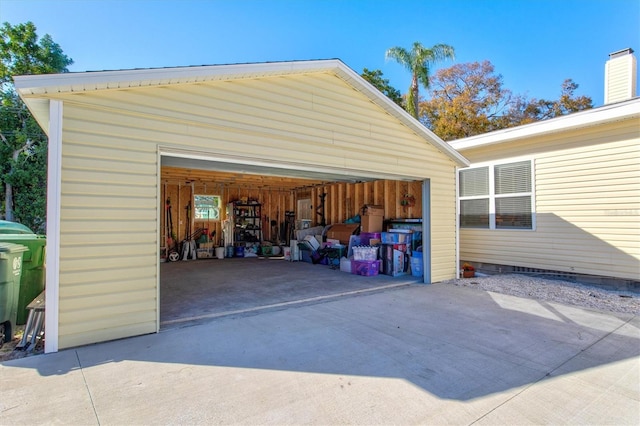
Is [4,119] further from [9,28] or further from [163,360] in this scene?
[163,360]

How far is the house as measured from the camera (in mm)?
6047

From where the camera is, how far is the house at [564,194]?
19.8ft

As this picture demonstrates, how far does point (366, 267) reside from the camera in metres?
7.59

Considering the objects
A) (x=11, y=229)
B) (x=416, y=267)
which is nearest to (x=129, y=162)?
(x=11, y=229)

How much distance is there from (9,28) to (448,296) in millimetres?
17552

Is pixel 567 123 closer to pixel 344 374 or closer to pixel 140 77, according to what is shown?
pixel 344 374

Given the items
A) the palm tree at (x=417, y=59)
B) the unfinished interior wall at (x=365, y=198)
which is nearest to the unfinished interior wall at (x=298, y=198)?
the unfinished interior wall at (x=365, y=198)

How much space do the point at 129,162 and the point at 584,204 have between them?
8346mm

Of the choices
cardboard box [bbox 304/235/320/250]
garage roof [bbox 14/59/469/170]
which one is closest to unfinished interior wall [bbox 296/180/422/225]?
cardboard box [bbox 304/235/320/250]

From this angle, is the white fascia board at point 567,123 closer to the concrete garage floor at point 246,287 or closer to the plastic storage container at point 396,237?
the plastic storage container at point 396,237

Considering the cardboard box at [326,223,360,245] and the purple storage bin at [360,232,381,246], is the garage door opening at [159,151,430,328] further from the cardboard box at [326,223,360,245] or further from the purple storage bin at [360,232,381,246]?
the purple storage bin at [360,232,381,246]

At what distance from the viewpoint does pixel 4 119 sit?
11484mm

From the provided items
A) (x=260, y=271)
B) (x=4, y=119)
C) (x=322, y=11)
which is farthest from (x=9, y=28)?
(x=260, y=271)

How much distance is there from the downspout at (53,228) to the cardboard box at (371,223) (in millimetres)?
6797
